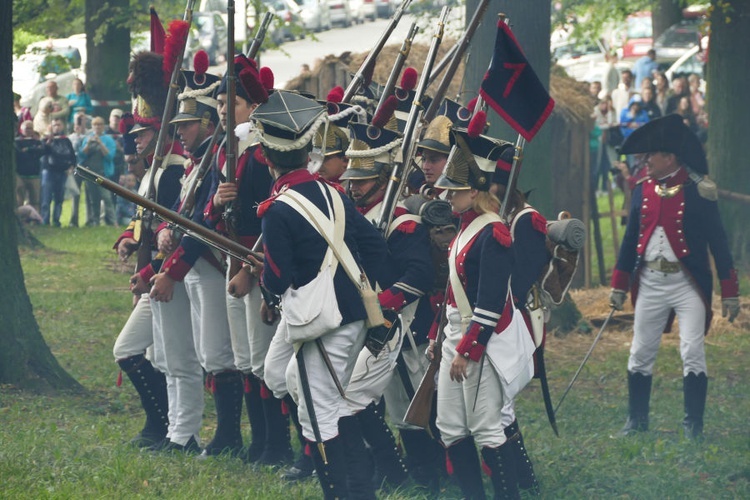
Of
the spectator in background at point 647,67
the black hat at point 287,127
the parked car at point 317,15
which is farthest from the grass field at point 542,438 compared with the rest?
the parked car at point 317,15

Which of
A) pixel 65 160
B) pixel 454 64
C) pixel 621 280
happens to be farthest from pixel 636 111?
pixel 454 64

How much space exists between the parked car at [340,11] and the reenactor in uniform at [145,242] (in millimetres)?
32575

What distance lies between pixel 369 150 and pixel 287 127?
1130 millimetres

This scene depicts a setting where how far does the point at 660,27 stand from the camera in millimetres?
23000

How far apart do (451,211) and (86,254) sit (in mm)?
11453

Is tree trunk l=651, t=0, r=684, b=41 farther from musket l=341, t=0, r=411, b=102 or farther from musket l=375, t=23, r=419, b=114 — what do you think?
musket l=375, t=23, r=419, b=114

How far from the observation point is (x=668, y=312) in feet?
30.1

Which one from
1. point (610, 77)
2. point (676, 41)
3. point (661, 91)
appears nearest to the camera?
point (661, 91)

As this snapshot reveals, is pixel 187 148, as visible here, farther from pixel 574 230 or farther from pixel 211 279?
pixel 574 230

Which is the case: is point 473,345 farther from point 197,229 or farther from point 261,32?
point 261,32

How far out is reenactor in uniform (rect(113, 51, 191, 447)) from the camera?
8.39 metres

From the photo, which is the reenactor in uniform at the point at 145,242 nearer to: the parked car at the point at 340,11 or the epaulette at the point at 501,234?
the epaulette at the point at 501,234

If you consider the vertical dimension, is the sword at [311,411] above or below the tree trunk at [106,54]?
below

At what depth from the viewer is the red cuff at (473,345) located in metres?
6.75
